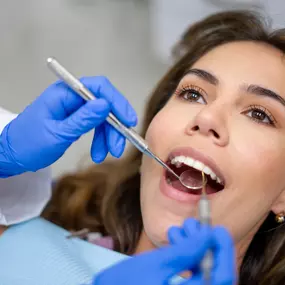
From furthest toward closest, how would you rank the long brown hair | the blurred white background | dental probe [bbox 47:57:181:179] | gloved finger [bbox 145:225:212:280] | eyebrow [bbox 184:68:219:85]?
the blurred white background, the long brown hair, eyebrow [bbox 184:68:219:85], dental probe [bbox 47:57:181:179], gloved finger [bbox 145:225:212:280]

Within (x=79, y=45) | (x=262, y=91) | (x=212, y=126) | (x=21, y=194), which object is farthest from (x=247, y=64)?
(x=79, y=45)

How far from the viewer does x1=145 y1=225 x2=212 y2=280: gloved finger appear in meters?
0.82

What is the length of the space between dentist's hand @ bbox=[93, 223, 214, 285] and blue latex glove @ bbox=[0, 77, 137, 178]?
34 cm

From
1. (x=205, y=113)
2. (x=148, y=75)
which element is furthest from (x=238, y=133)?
(x=148, y=75)

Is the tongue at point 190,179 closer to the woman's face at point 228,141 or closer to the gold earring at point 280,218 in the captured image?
the woman's face at point 228,141

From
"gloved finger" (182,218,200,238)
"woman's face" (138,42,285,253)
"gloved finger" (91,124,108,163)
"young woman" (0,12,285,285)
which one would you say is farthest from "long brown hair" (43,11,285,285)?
"gloved finger" (182,218,200,238)

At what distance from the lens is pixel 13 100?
2.18 metres

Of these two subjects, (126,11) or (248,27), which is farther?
(126,11)

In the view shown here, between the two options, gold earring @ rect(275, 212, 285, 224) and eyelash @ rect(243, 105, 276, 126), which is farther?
gold earring @ rect(275, 212, 285, 224)

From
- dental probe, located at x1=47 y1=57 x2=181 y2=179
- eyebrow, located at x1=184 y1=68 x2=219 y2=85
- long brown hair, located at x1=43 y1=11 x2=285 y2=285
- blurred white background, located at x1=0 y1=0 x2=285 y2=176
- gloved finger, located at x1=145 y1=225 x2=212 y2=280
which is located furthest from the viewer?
blurred white background, located at x1=0 y1=0 x2=285 y2=176

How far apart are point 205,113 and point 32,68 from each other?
1.22m

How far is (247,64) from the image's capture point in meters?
1.29

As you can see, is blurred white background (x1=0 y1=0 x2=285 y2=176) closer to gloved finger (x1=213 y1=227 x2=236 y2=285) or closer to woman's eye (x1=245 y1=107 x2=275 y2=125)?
woman's eye (x1=245 y1=107 x2=275 y2=125)

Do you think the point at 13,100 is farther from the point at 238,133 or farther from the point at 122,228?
the point at 238,133
